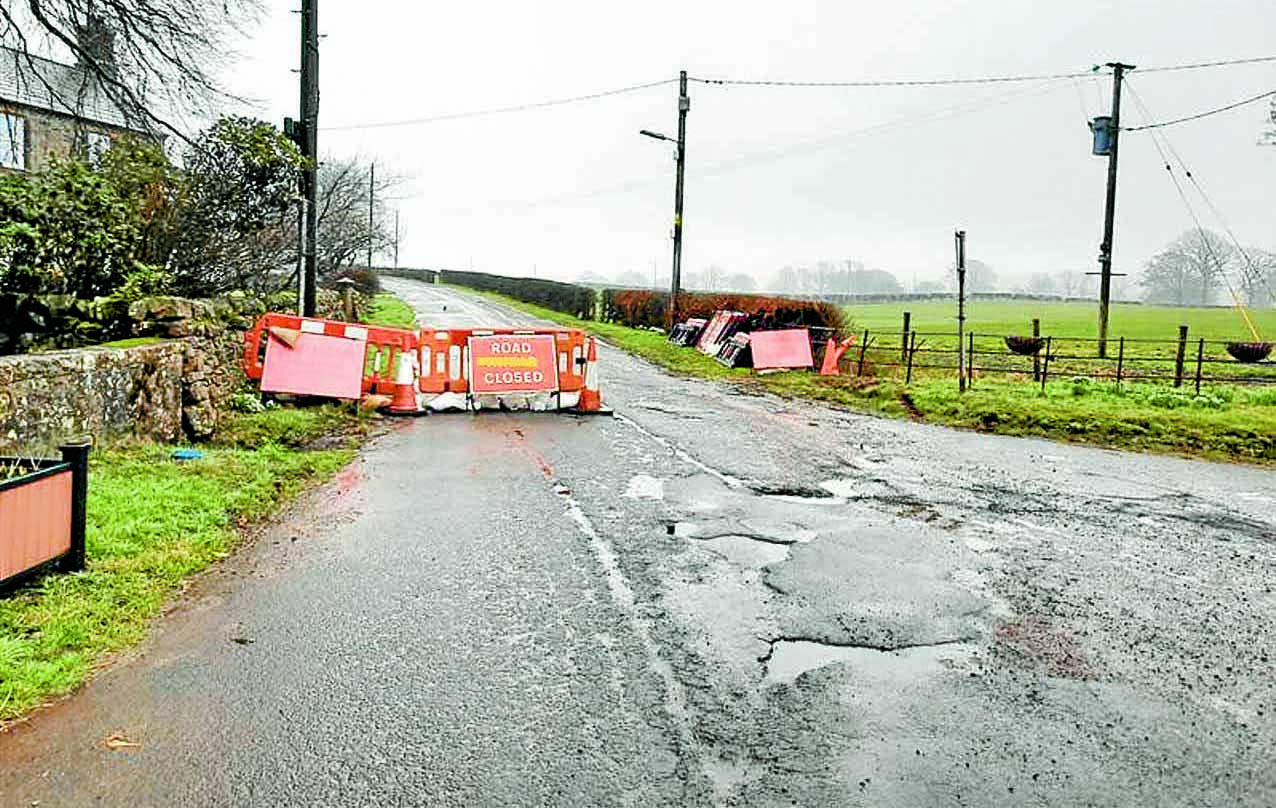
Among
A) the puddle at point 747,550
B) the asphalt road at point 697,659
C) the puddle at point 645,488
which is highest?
the puddle at point 645,488

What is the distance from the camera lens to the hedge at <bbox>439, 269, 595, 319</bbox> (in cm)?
4453

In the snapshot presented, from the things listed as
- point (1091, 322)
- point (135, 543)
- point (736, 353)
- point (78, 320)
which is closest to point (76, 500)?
point (135, 543)

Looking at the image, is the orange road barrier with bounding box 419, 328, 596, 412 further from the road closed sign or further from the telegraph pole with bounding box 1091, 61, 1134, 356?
the telegraph pole with bounding box 1091, 61, 1134, 356

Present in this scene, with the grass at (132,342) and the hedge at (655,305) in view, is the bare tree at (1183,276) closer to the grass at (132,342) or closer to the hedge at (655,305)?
the hedge at (655,305)

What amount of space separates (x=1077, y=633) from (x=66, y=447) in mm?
5439

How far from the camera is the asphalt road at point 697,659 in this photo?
3650 mm

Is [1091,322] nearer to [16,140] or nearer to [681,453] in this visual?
[681,453]

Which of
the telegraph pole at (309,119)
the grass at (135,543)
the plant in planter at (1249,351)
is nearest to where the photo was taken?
the grass at (135,543)

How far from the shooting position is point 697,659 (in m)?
4.81

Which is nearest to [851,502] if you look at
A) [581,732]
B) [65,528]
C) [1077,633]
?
[1077,633]

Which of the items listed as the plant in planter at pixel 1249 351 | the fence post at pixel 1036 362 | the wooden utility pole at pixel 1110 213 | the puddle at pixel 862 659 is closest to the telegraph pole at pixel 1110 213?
the wooden utility pole at pixel 1110 213

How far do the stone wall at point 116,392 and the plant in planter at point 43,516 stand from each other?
1629 mm

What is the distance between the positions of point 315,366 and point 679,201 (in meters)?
20.2

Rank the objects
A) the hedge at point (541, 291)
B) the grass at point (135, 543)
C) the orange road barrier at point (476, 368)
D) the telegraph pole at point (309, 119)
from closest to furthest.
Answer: the grass at point (135, 543), the orange road barrier at point (476, 368), the telegraph pole at point (309, 119), the hedge at point (541, 291)
